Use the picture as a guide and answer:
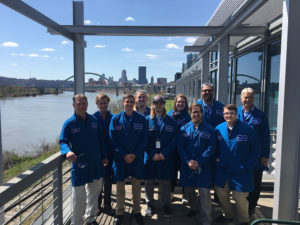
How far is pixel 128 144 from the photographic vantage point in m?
3.07

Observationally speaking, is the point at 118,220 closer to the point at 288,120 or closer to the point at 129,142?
the point at 129,142

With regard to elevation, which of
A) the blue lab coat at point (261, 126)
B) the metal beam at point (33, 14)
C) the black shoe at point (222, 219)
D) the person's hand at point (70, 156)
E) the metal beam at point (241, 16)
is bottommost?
the black shoe at point (222, 219)

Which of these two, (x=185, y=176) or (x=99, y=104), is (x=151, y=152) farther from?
(x=99, y=104)

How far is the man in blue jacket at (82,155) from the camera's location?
2746 millimetres

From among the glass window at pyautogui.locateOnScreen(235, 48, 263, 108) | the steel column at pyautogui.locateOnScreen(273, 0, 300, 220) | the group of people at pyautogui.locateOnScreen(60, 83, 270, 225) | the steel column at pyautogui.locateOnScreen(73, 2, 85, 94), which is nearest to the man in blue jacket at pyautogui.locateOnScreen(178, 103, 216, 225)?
the group of people at pyautogui.locateOnScreen(60, 83, 270, 225)

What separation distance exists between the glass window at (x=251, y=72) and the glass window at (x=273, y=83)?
429 mm

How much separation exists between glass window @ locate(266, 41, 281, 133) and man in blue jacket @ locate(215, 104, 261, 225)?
260cm

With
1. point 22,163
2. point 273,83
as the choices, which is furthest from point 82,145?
point 22,163

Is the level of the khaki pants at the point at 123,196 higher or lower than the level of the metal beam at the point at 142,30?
lower

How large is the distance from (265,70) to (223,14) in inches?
78.2

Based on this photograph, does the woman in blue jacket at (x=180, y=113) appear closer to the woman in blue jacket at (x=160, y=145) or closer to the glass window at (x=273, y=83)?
the woman in blue jacket at (x=160, y=145)

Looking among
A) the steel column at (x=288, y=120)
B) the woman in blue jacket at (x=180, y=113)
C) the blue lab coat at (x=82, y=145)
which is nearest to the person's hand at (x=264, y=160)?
the steel column at (x=288, y=120)

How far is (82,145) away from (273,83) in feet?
13.7

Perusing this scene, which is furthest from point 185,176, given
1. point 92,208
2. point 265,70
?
point 265,70
